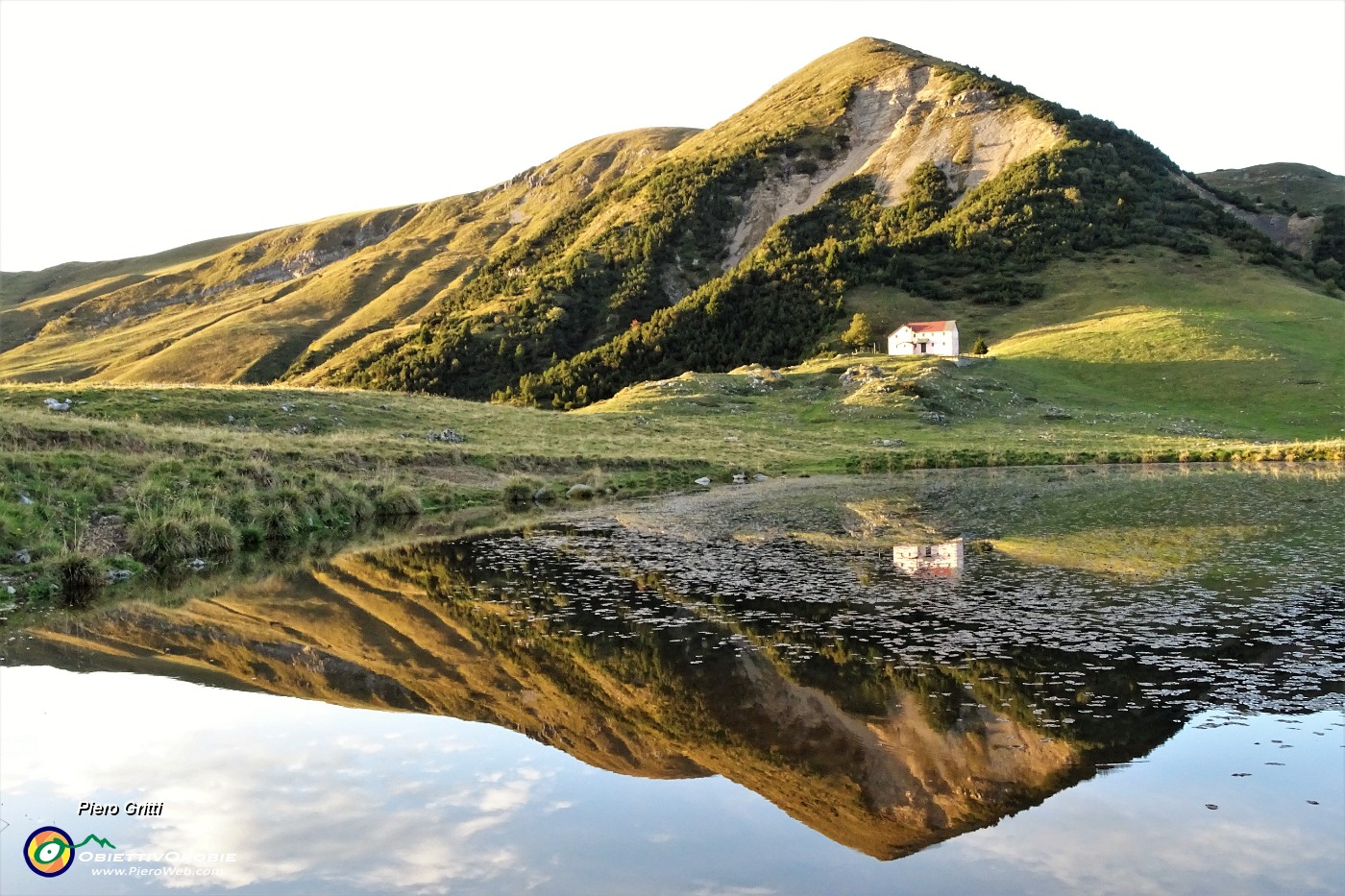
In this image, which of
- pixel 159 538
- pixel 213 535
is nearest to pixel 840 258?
pixel 213 535

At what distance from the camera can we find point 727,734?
11.9 meters

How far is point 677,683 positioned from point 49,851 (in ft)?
25.8

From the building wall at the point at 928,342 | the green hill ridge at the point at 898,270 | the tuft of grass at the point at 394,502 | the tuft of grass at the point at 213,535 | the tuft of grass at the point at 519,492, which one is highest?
the green hill ridge at the point at 898,270

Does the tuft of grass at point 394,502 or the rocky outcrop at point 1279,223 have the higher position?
the rocky outcrop at point 1279,223

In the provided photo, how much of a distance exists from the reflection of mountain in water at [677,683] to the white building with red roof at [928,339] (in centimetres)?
9790

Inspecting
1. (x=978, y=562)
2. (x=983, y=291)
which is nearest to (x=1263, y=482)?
(x=978, y=562)

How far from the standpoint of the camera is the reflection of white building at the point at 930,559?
73.6ft

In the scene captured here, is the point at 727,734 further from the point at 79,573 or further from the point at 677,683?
the point at 79,573

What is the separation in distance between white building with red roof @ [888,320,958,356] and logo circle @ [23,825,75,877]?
358ft

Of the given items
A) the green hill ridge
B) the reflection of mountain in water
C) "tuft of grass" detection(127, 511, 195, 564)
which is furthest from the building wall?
the reflection of mountain in water

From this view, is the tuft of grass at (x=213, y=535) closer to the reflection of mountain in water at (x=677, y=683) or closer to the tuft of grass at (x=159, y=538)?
the tuft of grass at (x=159, y=538)

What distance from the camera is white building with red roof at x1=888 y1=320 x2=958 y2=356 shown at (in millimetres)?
113375

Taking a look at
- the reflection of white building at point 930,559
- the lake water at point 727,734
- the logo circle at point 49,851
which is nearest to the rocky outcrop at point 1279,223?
the reflection of white building at point 930,559

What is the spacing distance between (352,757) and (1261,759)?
34.9ft
